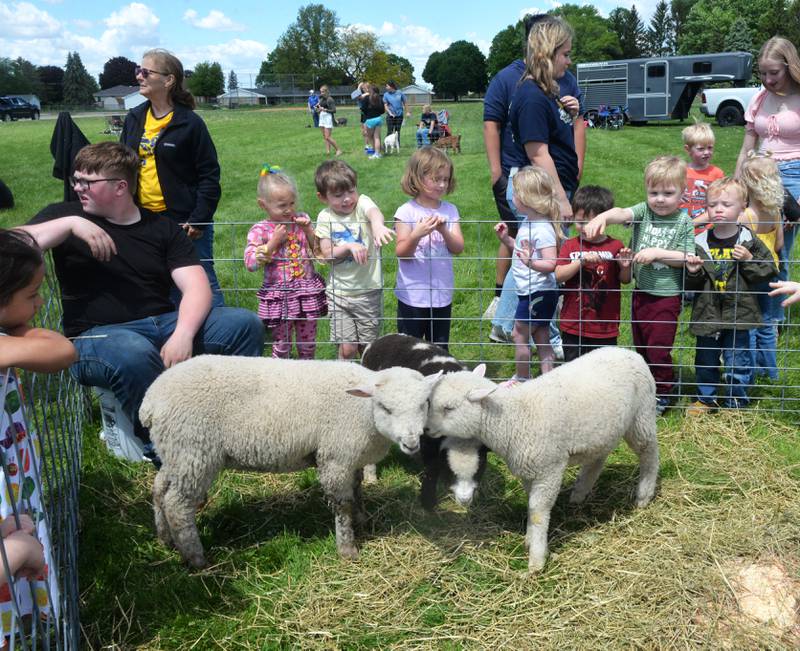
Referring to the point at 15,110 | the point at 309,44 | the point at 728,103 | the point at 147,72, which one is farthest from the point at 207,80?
the point at 147,72

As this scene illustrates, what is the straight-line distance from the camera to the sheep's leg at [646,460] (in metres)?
3.77

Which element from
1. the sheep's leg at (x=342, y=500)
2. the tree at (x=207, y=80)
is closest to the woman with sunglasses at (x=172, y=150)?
the sheep's leg at (x=342, y=500)

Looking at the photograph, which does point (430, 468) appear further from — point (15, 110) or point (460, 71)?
point (460, 71)

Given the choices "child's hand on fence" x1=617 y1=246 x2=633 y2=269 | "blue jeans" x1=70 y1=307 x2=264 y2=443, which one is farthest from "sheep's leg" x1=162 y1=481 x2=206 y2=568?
"child's hand on fence" x1=617 y1=246 x2=633 y2=269

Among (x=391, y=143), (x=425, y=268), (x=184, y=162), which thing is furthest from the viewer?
(x=391, y=143)

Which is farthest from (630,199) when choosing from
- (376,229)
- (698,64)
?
(698,64)

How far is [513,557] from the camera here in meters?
3.51

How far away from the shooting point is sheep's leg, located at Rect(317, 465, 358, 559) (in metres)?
3.47

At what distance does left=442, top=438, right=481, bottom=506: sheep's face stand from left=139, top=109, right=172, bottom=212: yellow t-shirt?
3162mm

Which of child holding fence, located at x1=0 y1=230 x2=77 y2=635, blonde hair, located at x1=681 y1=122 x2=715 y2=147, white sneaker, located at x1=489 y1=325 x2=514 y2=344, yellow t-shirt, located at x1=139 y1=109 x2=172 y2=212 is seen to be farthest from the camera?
blonde hair, located at x1=681 y1=122 x2=715 y2=147

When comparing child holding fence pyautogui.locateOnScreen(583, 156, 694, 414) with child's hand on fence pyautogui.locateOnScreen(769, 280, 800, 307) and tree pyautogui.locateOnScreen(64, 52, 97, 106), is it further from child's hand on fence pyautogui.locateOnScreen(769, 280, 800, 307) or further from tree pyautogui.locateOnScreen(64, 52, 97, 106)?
tree pyautogui.locateOnScreen(64, 52, 97, 106)

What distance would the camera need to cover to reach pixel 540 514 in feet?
11.2

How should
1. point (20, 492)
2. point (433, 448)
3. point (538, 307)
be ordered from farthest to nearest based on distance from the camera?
1. point (538, 307)
2. point (433, 448)
3. point (20, 492)

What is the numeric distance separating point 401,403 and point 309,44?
439ft
